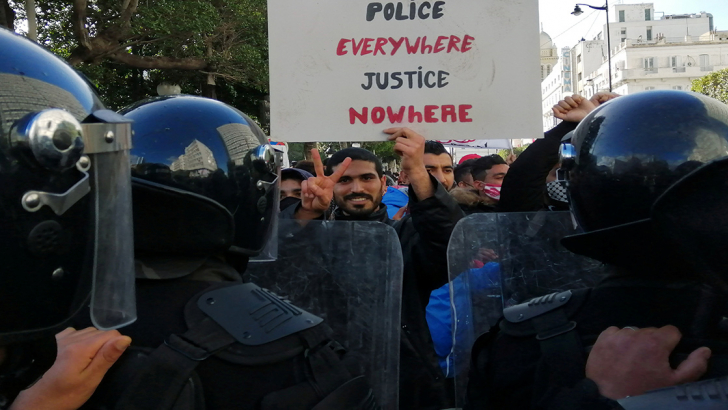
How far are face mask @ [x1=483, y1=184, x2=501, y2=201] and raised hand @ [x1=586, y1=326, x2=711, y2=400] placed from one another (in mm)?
2724

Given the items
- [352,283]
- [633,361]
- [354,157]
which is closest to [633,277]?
[633,361]

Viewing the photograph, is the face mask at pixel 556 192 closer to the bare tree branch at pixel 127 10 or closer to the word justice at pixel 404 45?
the word justice at pixel 404 45

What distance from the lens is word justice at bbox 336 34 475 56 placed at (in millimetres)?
2652

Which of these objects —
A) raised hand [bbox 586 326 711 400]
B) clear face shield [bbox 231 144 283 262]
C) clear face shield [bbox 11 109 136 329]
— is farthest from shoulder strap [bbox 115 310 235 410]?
raised hand [bbox 586 326 711 400]

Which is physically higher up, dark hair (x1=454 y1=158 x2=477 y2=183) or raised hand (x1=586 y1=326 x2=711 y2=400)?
dark hair (x1=454 y1=158 x2=477 y2=183)

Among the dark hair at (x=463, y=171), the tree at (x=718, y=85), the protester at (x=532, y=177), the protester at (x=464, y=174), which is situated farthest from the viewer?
the tree at (x=718, y=85)

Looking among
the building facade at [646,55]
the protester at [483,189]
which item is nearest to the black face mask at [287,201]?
the protester at [483,189]

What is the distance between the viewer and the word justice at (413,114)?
266cm

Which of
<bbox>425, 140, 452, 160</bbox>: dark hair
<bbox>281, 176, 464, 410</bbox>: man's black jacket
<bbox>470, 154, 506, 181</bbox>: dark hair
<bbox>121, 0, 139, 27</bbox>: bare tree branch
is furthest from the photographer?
<bbox>121, 0, 139, 27</bbox>: bare tree branch

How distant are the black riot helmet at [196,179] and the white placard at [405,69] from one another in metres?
0.83

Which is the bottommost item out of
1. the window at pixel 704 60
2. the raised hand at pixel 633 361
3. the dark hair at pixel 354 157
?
the raised hand at pixel 633 361

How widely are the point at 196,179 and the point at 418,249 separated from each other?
1.37m

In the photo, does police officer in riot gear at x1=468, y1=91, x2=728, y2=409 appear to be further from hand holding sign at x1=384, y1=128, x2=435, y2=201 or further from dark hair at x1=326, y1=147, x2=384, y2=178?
dark hair at x1=326, y1=147, x2=384, y2=178

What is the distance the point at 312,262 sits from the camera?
2.06m
